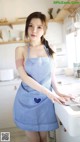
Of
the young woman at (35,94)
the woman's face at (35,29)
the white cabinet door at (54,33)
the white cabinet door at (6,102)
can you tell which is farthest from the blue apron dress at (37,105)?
the white cabinet door at (54,33)

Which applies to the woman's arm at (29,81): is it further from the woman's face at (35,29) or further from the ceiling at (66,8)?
the ceiling at (66,8)

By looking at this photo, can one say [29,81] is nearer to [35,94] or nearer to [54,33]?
[35,94]

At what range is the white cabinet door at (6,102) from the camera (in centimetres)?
272

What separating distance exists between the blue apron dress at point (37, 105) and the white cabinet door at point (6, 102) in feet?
4.58

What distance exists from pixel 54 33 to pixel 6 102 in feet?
4.64

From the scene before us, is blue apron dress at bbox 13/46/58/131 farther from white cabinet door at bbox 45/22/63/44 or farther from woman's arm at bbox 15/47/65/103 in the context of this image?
white cabinet door at bbox 45/22/63/44

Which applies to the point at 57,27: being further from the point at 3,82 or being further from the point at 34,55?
the point at 34,55

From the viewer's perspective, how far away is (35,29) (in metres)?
1.33

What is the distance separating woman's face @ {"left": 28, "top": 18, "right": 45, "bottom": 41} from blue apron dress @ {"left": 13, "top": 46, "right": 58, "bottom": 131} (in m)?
0.15

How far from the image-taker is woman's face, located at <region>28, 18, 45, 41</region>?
134 centimetres

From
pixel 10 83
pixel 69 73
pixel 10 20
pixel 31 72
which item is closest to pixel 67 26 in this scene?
pixel 69 73

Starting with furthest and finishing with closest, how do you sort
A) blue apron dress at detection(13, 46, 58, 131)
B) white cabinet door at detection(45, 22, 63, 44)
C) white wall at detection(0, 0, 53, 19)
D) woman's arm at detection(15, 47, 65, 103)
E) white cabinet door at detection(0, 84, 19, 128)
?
white cabinet door at detection(45, 22, 63, 44)
white wall at detection(0, 0, 53, 19)
white cabinet door at detection(0, 84, 19, 128)
blue apron dress at detection(13, 46, 58, 131)
woman's arm at detection(15, 47, 65, 103)

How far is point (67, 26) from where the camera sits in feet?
9.75

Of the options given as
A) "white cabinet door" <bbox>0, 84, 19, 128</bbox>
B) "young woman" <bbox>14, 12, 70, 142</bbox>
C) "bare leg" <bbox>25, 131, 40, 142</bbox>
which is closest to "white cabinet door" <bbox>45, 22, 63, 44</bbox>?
"white cabinet door" <bbox>0, 84, 19, 128</bbox>
